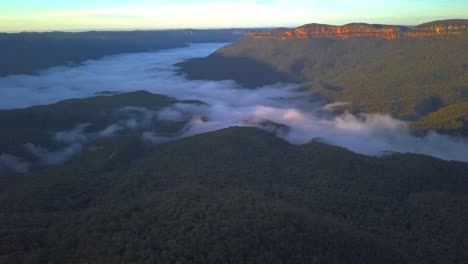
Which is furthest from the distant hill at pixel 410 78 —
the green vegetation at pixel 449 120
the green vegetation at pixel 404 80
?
the green vegetation at pixel 449 120

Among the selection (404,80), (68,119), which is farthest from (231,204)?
(404,80)

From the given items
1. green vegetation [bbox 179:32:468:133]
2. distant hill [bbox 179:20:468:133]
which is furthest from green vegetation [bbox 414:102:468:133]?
green vegetation [bbox 179:32:468:133]

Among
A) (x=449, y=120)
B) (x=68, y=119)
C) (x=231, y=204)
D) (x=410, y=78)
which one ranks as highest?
(x=231, y=204)

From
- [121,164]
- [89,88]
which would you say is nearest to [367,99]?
[121,164]

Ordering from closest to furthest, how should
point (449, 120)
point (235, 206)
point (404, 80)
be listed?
point (235, 206)
point (449, 120)
point (404, 80)

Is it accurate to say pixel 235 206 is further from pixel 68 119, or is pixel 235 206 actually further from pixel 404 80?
pixel 404 80

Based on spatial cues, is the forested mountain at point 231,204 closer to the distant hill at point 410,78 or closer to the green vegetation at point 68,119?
the green vegetation at point 68,119

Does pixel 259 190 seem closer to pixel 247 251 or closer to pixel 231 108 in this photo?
pixel 247 251
